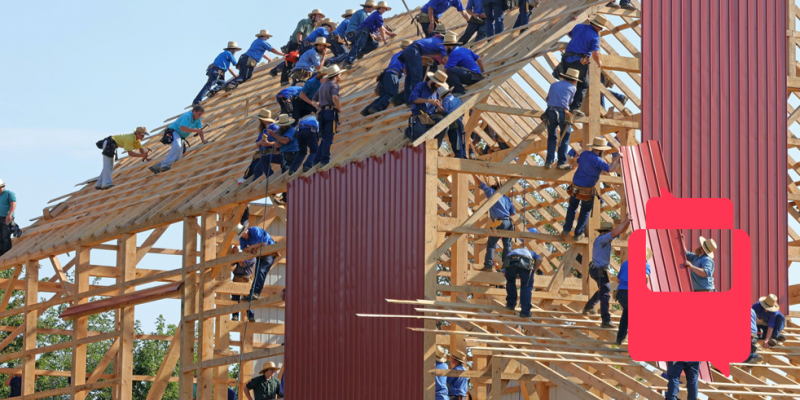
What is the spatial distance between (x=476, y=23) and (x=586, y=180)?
4.85 m

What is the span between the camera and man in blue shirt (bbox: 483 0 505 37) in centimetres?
1830

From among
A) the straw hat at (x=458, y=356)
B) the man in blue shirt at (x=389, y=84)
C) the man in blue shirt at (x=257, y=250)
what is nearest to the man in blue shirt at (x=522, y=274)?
the straw hat at (x=458, y=356)

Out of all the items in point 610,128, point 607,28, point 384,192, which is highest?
point 607,28

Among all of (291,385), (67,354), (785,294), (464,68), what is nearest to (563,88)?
(464,68)

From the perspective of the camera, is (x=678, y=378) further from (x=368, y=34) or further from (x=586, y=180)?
(x=368, y=34)

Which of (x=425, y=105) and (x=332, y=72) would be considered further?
(x=332, y=72)

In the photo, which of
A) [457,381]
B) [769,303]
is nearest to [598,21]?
[769,303]

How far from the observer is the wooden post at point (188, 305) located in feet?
60.0

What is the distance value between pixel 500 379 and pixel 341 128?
6404 mm

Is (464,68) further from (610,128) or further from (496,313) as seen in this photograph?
(496,313)

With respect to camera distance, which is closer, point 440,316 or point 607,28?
point 440,316

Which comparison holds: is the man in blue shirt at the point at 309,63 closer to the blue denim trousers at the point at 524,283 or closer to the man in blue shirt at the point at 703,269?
the blue denim trousers at the point at 524,283

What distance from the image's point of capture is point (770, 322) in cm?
1418

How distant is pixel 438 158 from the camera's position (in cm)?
1454
